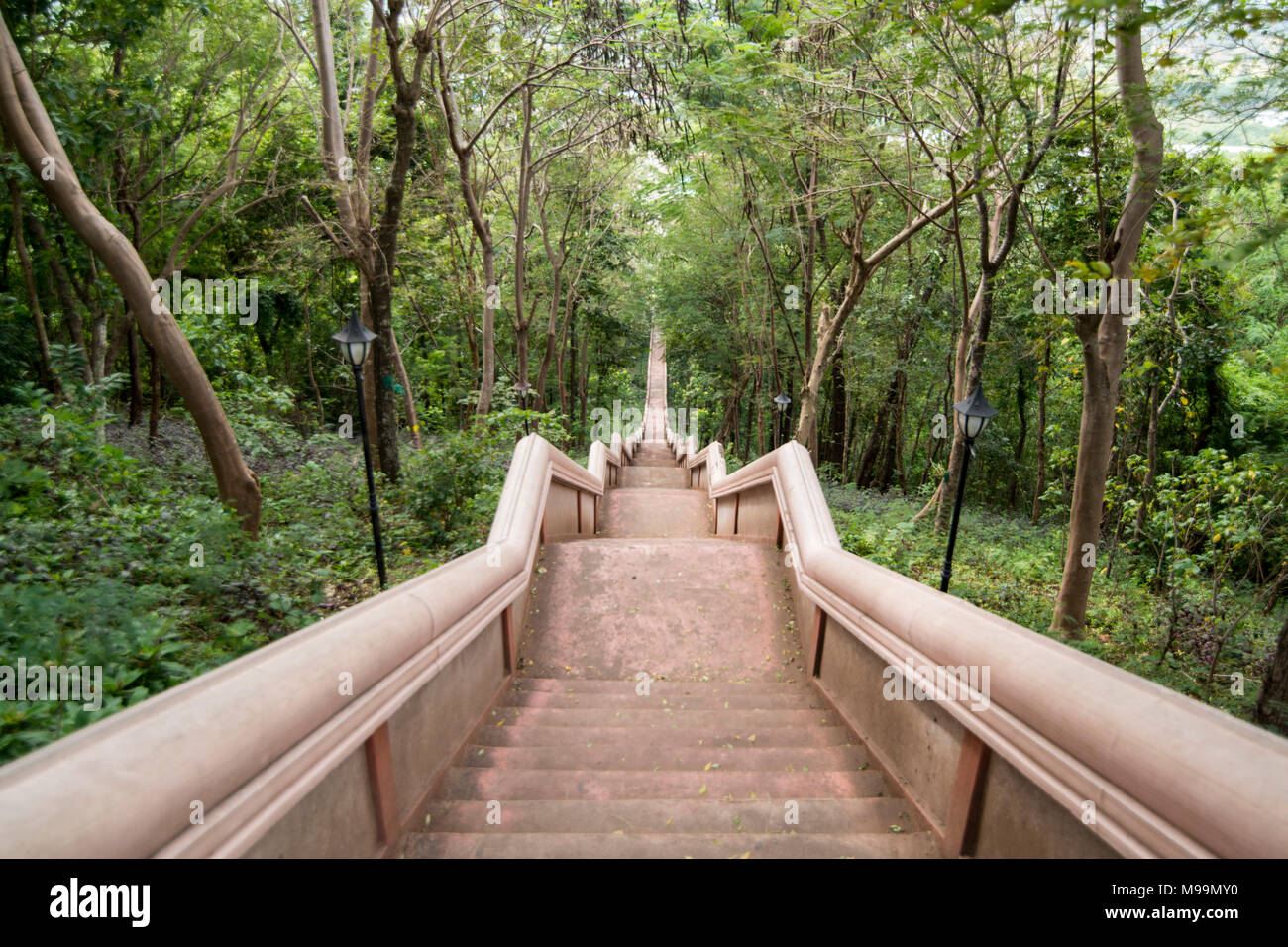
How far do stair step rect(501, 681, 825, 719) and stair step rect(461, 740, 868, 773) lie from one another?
0.68 meters

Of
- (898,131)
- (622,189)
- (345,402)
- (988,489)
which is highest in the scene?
(622,189)

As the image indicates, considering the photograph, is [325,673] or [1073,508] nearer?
[325,673]

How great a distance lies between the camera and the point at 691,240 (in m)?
18.0

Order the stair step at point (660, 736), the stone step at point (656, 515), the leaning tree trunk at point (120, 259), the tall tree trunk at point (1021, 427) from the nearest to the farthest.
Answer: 1. the stair step at point (660, 736)
2. the leaning tree trunk at point (120, 259)
3. the stone step at point (656, 515)
4. the tall tree trunk at point (1021, 427)

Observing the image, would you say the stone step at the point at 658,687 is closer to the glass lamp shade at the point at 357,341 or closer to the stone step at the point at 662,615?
the stone step at the point at 662,615

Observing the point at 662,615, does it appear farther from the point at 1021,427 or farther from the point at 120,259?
the point at 1021,427

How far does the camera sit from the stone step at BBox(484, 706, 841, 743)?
11.8ft

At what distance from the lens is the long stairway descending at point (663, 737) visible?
238cm

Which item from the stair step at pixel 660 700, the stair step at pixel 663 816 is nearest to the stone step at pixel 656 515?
the stair step at pixel 660 700

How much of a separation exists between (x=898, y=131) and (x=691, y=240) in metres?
9.77

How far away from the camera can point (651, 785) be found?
2.79 metres

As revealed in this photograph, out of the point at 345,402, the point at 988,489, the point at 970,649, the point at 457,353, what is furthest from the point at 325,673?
the point at 988,489

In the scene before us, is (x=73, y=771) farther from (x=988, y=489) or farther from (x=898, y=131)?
(x=988, y=489)

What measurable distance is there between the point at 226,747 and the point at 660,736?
2330mm
